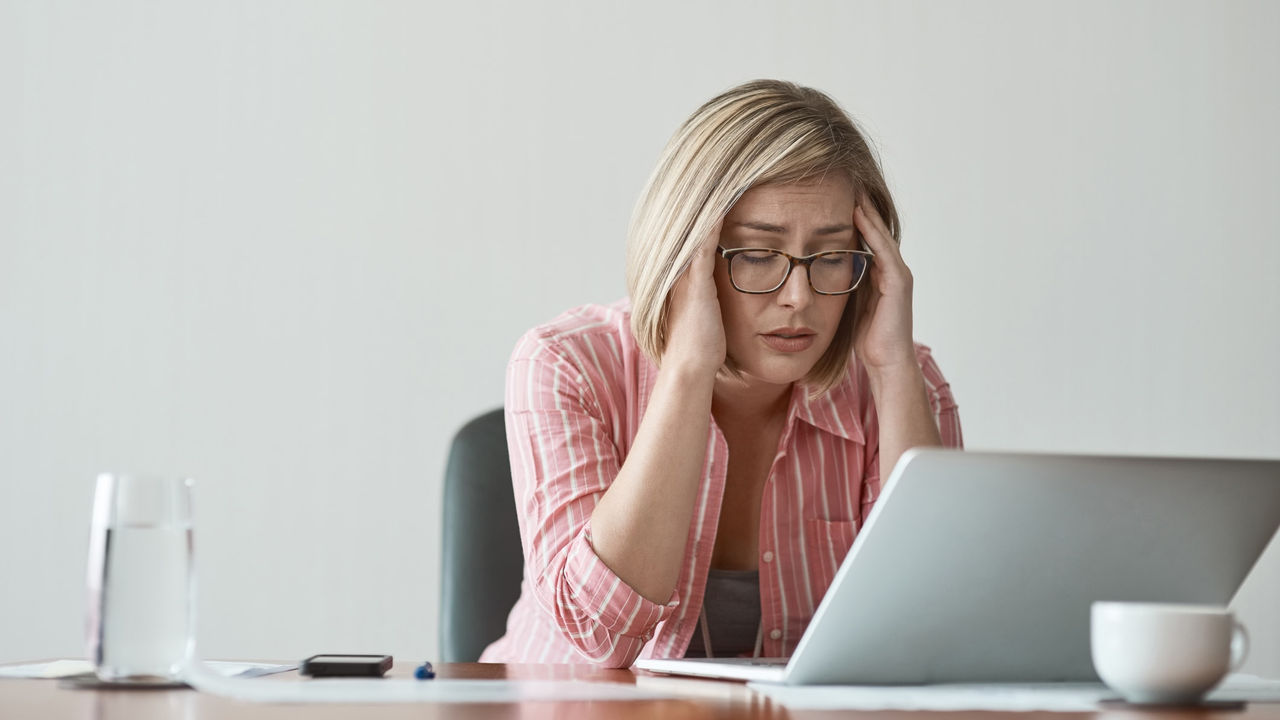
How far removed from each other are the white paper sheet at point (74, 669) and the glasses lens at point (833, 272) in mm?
748

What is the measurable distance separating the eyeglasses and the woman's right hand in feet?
0.09

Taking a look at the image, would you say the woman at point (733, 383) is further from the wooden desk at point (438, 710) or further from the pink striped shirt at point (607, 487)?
the wooden desk at point (438, 710)

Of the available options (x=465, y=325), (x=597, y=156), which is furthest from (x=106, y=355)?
(x=597, y=156)

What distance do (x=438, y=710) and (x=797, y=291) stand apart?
78 cm

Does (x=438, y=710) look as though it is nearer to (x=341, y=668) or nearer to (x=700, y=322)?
(x=341, y=668)

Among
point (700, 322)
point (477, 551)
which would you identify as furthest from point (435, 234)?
point (700, 322)

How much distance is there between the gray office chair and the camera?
1.68 metres

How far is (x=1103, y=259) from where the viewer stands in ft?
8.18

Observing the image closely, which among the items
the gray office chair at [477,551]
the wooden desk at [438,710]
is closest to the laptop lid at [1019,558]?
the wooden desk at [438,710]

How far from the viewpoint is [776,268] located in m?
1.44

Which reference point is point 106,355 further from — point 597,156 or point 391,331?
point 597,156

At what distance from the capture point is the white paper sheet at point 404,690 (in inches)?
31.8

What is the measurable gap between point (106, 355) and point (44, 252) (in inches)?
9.4

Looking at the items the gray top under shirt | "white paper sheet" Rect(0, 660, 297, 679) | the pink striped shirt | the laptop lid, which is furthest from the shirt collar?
"white paper sheet" Rect(0, 660, 297, 679)
